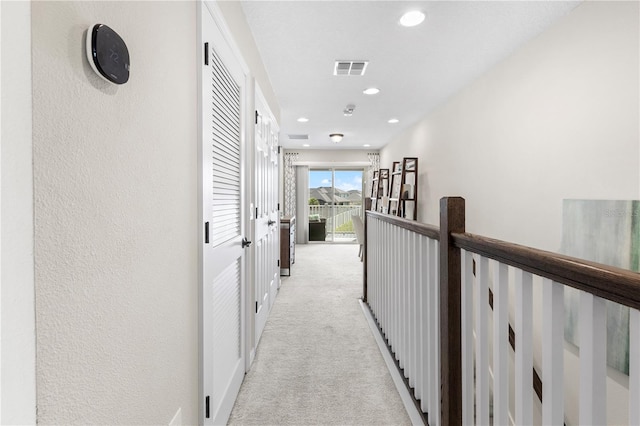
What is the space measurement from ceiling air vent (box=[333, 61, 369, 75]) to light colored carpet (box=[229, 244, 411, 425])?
2.42 meters

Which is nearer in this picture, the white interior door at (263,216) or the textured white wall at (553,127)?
the textured white wall at (553,127)

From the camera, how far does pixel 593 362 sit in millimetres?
654

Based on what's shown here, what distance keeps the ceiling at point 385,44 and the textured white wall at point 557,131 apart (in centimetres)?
21

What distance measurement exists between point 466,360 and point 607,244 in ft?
4.84

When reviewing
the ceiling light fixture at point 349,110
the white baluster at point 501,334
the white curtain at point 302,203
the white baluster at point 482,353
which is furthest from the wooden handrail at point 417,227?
the white curtain at point 302,203

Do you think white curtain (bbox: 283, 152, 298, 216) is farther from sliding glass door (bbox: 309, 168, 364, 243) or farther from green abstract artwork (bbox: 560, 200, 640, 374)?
green abstract artwork (bbox: 560, 200, 640, 374)

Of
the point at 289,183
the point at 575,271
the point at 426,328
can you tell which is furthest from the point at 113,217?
the point at 289,183

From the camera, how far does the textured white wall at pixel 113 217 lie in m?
0.56

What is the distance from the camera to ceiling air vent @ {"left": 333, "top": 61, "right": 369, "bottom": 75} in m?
3.00

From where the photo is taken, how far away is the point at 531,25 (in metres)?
2.39

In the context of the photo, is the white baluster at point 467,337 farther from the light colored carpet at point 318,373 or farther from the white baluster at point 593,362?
the light colored carpet at point 318,373

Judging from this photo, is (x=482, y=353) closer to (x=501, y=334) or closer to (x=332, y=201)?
(x=501, y=334)

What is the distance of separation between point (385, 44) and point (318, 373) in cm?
255

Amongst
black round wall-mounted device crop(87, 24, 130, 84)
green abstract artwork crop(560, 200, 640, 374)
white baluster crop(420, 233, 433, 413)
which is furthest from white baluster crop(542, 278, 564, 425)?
green abstract artwork crop(560, 200, 640, 374)
